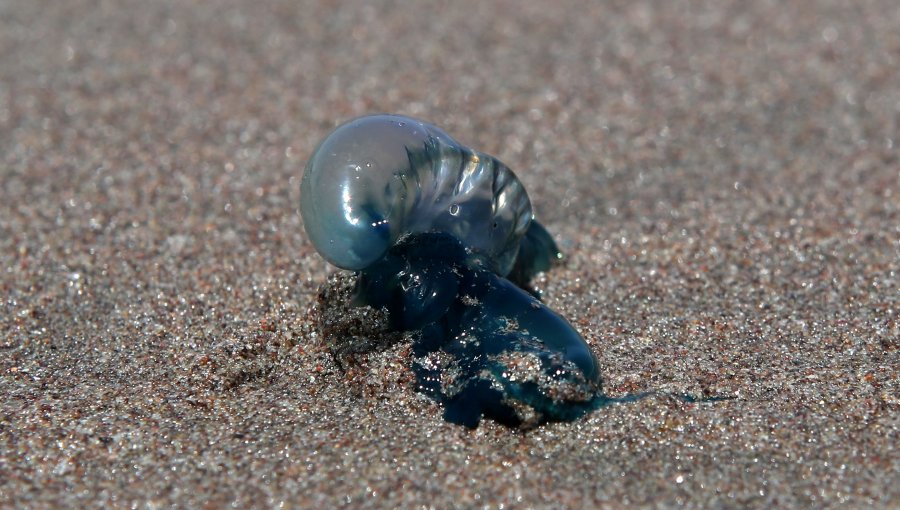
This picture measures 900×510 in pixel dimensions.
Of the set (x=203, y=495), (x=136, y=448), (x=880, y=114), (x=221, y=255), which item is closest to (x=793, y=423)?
(x=203, y=495)

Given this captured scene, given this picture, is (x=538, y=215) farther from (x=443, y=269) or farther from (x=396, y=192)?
(x=396, y=192)

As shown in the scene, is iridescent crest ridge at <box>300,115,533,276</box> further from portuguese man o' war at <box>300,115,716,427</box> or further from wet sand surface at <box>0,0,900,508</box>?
wet sand surface at <box>0,0,900,508</box>

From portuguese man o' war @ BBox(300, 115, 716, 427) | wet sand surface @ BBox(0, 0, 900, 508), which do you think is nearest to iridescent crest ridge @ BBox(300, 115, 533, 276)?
portuguese man o' war @ BBox(300, 115, 716, 427)

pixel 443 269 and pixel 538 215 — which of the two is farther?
pixel 538 215

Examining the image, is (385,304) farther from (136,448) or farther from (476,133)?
(476,133)

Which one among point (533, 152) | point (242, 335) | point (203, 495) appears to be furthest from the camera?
point (533, 152)

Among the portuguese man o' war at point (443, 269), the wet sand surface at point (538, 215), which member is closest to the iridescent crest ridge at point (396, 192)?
the portuguese man o' war at point (443, 269)

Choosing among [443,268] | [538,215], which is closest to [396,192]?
[443,268]
